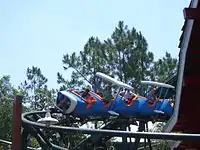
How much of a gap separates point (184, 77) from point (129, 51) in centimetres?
2533

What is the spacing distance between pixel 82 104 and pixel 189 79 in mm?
6733

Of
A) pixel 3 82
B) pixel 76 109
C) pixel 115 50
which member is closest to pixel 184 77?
pixel 76 109

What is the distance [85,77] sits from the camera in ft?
109

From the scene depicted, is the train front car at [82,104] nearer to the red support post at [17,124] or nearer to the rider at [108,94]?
the rider at [108,94]

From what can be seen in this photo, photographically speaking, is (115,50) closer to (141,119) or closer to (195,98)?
(141,119)

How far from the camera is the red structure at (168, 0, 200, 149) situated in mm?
6622

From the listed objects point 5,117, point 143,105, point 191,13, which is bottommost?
point 5,117

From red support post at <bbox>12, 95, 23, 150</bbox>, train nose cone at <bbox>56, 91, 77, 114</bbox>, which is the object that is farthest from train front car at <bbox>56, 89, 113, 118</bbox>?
red support post at <bbox>12, 95, 23, 150</bbox>

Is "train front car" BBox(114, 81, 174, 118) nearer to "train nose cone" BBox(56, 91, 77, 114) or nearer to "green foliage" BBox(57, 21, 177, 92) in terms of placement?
"train nose cone" BBox(56, 91, 77, 114)

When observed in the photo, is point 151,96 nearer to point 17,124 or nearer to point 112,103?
point 112,103

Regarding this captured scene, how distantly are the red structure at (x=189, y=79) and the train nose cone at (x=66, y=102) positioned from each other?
5.14 meters

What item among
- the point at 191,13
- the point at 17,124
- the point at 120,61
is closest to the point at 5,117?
the point at 120,61

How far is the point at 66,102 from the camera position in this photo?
13.9 meters

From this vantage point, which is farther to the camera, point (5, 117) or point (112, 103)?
point (5, 117)
